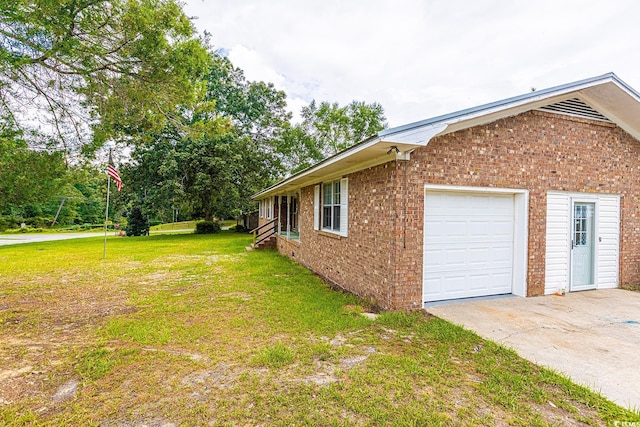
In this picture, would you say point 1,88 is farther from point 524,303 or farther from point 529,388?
point 524,303

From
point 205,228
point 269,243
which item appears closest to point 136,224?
point 205,228

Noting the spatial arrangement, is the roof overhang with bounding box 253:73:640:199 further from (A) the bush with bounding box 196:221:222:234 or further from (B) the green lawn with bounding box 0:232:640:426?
(A) the bush with bounding box 196:221:222:234

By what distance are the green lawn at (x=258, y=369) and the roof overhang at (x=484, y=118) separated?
268cm

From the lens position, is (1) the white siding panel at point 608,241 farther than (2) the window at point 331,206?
No

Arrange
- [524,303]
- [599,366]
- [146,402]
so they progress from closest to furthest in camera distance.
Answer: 1. [146,402]
2. [599,366]
3. [524,303]

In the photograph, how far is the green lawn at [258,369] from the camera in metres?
2.57

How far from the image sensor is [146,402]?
2.74m

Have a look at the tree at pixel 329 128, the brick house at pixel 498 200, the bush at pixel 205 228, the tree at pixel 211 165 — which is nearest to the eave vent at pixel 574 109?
the brick house at pixel 498 200

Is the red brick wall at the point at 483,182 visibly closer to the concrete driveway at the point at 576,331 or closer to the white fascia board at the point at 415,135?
the white fascia board at the point at 415,135

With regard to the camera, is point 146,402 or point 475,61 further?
point 475,61

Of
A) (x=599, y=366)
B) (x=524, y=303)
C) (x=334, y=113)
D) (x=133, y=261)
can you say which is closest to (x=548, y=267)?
(x=524, y=303)

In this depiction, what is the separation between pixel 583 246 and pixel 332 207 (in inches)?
220

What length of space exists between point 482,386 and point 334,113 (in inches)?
1162


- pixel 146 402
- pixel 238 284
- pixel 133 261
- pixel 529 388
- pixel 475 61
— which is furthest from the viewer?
pixel 475 61
